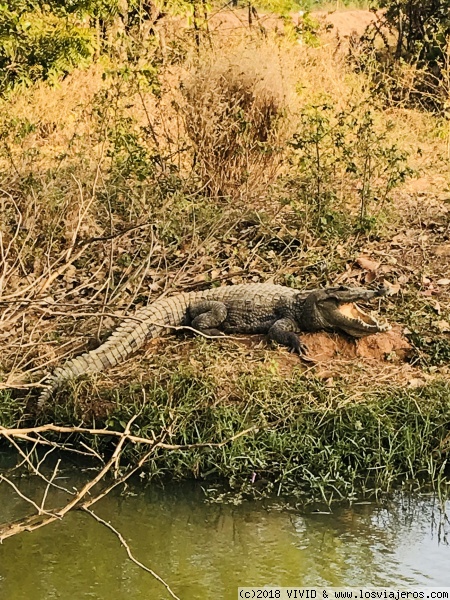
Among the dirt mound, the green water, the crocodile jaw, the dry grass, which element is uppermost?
the dry grass

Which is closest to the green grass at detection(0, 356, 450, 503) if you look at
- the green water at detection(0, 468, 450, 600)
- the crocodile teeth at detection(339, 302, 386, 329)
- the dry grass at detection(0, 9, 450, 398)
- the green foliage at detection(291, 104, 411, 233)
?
the green water at detection(0, 468, 450, 600)

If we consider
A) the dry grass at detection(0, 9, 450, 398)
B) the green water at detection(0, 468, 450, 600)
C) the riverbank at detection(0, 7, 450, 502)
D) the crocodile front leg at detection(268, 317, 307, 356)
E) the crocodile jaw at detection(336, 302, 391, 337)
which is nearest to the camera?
the green water at detection(0, 468, 450, 600)

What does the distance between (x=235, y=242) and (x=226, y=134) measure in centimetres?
106

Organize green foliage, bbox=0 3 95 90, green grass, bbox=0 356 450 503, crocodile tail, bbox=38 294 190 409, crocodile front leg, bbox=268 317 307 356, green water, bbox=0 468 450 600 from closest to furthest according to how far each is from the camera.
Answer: green water, bbox=0 468 450 600 < green grass, bbox=0 356 450 503 < crocodile tail, bbox=38 294 190 409 < crocodile front leg, bbox=268 317 307 356 < green foliage, bbox=0 3 95 90

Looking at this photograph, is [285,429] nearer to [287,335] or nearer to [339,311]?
[287,335]

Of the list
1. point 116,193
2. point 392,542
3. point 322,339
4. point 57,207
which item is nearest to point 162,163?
point 116,193

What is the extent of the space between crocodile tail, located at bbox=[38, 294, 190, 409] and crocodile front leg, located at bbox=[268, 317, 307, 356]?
2.50ft

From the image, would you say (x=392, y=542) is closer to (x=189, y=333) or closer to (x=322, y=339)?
(x=322, y=339)

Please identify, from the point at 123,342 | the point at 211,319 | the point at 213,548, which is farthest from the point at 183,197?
the point at 213,548

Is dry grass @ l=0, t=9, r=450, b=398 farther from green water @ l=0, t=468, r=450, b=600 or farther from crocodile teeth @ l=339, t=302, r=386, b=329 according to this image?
green water @ l=0, t=468, r=450, b=600

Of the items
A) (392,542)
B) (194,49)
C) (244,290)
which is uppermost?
(194,49)

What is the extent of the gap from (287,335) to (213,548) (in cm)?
219

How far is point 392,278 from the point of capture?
25.1ft

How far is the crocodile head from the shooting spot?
6.66 metres
